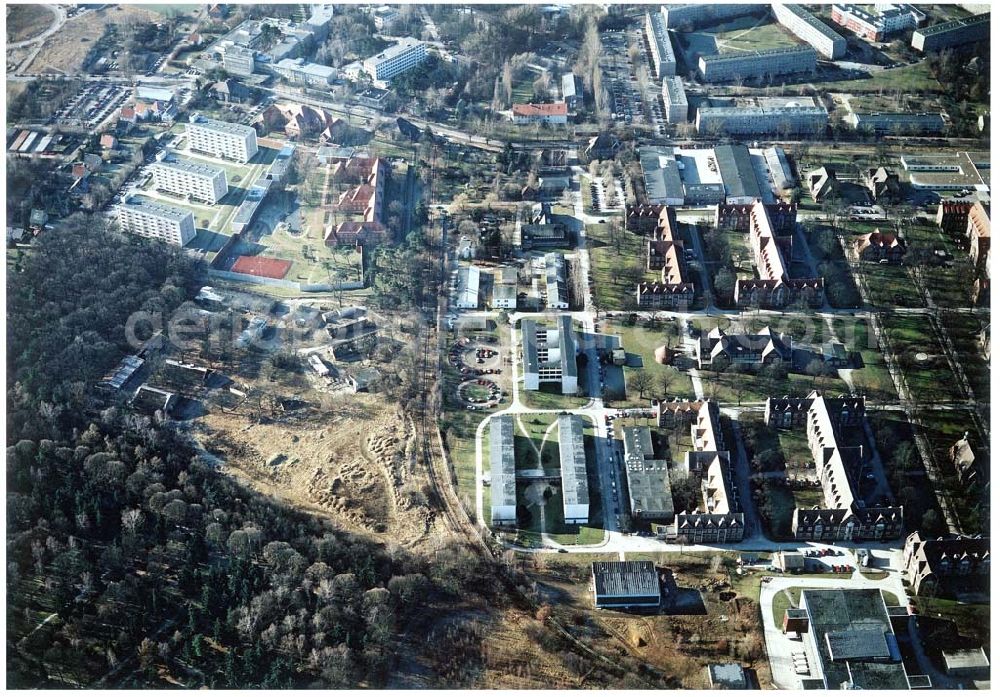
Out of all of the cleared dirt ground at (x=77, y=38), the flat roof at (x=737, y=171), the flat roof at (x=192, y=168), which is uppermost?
the cleared dirt ground at (x=77, y=38)

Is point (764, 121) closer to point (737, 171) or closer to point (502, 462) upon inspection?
point (737, 171)

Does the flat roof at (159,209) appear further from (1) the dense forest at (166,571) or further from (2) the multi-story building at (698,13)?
(2) the multi-story building at (698,13)

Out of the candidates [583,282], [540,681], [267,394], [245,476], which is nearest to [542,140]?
[583,282]

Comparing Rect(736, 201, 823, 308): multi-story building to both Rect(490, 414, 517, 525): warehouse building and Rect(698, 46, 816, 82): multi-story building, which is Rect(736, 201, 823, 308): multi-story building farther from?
Rect(698, 46, 816, 82): multi-story building

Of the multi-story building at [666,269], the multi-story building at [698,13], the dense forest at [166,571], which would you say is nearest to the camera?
the dense forest at [166,571]

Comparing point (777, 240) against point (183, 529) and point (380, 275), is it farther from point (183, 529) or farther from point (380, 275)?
point (183, 529)

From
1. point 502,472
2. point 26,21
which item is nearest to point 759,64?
point 502,472

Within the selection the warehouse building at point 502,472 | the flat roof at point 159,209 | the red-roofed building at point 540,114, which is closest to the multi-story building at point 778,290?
the warehouse building at point 502,472

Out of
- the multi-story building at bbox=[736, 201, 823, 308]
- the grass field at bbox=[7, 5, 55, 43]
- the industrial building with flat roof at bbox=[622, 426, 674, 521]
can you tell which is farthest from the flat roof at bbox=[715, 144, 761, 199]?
the grass field at bbox=[7, 5, 55, 43]
